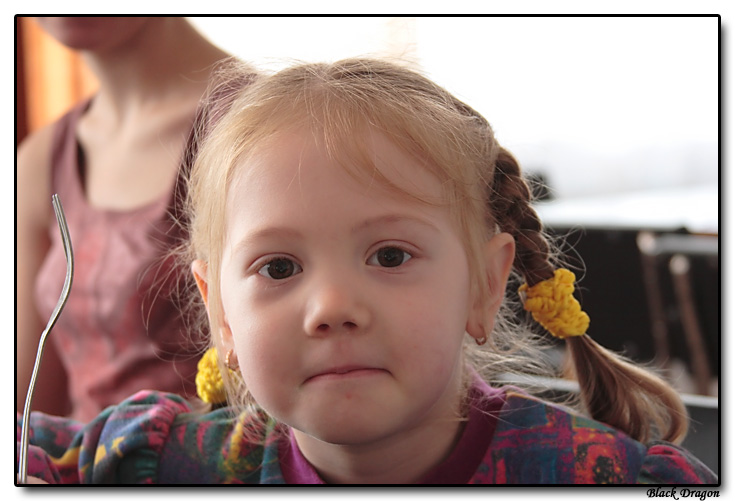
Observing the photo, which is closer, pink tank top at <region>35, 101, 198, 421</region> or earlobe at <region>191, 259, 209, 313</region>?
earlobe at <region>191, 259, 209, 313</region>

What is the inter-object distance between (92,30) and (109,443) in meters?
0.47

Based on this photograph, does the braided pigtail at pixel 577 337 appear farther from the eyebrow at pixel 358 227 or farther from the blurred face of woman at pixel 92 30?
the blurred face of woman at pixel 92 30

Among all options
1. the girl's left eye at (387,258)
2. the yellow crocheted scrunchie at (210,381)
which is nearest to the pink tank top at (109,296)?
the yellow crocheted scrunchie at (210,381)

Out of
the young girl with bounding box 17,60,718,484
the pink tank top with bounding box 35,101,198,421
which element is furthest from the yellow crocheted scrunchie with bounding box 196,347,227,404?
the pink tank top with bounding box 35,101,198,421

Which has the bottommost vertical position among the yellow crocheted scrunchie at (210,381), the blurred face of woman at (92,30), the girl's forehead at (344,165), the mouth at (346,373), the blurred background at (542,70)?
the yellow crocheted scrunchie at (210,381)

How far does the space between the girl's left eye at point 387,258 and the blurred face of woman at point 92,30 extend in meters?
0.42

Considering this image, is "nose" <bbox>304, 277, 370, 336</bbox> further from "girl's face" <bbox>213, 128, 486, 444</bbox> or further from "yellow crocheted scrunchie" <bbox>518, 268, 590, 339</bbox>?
"yellow crocheted scrunchie" <bbox>518, 268, 590, 339</bbox>

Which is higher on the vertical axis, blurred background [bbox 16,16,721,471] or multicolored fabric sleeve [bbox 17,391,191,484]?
blurred background [bbox 16,16,721,471]

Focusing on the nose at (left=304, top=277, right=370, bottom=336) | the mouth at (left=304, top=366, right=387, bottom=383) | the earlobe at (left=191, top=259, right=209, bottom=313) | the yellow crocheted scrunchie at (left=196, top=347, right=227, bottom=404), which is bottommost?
the yellow crocheted scrunchie at (left=196, top=347, right=227, bottom=404)

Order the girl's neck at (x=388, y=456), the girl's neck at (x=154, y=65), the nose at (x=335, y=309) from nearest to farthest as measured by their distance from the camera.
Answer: the nose at (x=335, y=309), the girl's neck at (x=388, y=456), the girl's neck at (x=154, y=65)

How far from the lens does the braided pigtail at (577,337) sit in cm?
75

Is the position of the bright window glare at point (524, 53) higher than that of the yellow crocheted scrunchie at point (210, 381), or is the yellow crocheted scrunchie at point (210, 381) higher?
the bright window glare at point (524, 53)

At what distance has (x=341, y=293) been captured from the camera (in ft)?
2.10

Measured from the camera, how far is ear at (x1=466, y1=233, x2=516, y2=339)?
728mm
